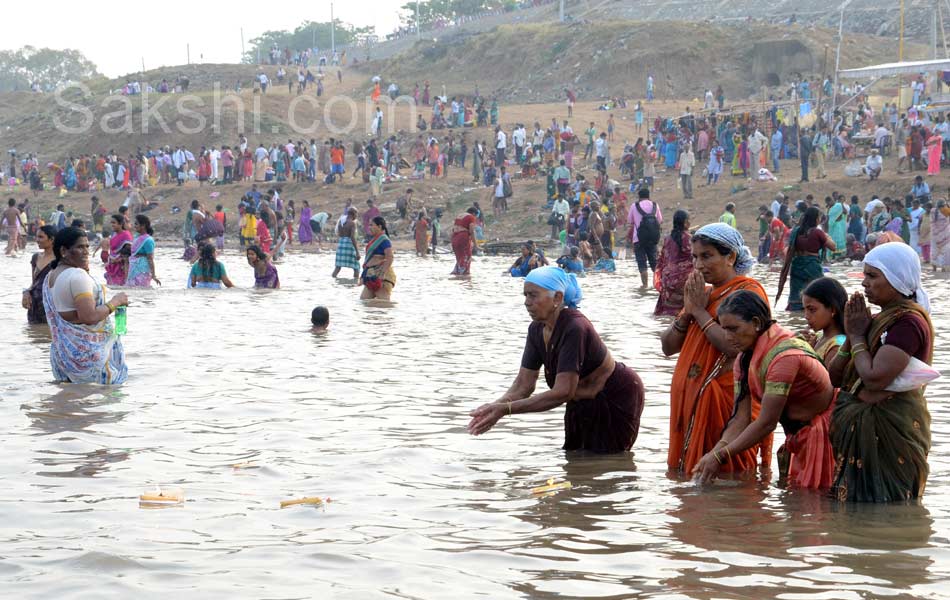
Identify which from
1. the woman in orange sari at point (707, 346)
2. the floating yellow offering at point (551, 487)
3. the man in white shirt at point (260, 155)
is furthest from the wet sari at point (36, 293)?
the man in white shirt at point (260, 155)

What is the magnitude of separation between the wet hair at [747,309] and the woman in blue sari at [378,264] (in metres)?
10.0

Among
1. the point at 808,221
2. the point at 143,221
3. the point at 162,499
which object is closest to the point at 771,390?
the point at 162,499

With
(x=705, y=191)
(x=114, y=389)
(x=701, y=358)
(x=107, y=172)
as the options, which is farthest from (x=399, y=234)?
(x=701, y=358)

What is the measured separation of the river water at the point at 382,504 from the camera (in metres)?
4.48

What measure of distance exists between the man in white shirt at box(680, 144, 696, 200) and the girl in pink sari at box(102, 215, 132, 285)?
18023 millimetres

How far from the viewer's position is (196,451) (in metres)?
6.98

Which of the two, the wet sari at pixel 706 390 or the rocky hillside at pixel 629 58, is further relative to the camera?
the rocky hillside at pixel 629 58

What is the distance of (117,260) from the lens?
16250 mm

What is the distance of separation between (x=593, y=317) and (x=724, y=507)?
8.90 meters

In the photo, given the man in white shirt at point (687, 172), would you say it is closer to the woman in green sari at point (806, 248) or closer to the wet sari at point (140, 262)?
the wet sari at point (140, 262)

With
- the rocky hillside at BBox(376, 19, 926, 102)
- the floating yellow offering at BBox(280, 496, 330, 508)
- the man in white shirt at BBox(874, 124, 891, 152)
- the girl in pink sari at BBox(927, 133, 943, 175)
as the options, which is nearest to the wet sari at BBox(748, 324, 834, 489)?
the floating yellow offering at BBox(280, 496, 330, 508)

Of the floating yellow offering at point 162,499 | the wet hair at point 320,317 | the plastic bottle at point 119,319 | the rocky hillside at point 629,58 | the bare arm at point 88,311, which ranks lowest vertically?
the floating yellow offering at point 162,499

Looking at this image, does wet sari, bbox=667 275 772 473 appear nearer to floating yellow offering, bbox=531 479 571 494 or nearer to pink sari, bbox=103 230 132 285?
floating yellow offering, bbox=531 479 571 494

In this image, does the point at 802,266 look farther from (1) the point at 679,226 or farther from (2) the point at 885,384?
(2) the point at 885,384
